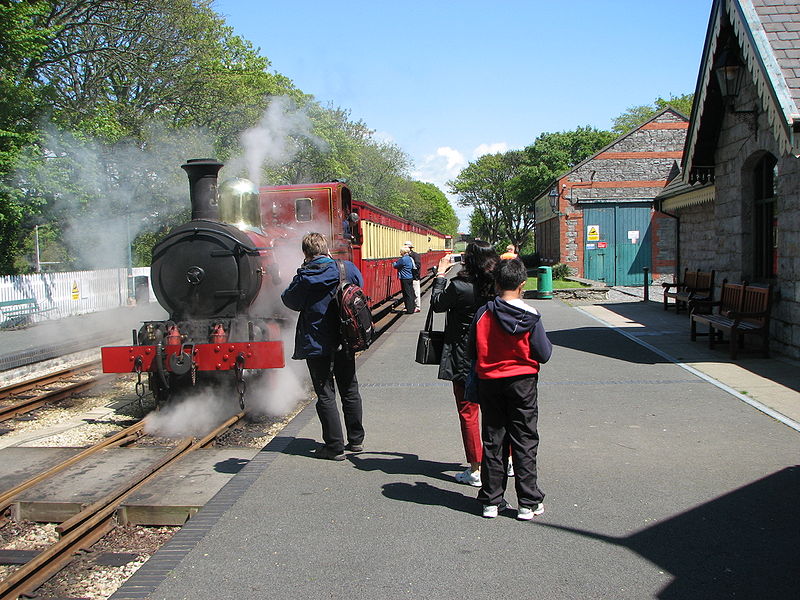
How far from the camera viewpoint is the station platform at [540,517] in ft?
11.5

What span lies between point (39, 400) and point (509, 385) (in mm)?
6822

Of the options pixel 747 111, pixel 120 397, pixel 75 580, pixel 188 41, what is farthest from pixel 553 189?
pixel 75 580

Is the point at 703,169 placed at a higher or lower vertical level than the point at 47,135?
lower

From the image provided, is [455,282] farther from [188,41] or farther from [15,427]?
[188,41]

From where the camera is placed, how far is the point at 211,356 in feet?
23.5

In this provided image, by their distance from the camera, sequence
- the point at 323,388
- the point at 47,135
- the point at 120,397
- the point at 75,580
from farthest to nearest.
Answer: the point at 47,135 < the point at 120,397 < the point at 323,388 < the point at 75,580

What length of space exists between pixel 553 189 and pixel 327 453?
2188 cm

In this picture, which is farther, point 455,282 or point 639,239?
point 639,239

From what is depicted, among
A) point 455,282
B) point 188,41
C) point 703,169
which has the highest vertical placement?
point 188,41

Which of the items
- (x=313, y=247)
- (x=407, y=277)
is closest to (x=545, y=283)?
(x=407, y=277)

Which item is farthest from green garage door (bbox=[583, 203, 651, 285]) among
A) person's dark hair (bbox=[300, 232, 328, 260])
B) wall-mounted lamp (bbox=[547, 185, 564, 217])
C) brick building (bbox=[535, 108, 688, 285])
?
person's dark hair (bbox=[300, 232, 328, 260])

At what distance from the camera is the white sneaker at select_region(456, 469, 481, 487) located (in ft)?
16.0

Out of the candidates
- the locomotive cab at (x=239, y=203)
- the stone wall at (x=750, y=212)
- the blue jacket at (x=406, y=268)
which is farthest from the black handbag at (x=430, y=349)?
the blue jacket at (x=406, y=268)

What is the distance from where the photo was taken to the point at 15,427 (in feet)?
25.5
